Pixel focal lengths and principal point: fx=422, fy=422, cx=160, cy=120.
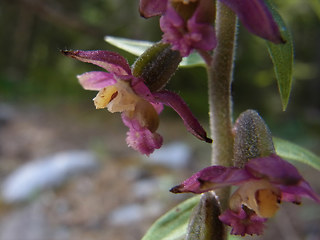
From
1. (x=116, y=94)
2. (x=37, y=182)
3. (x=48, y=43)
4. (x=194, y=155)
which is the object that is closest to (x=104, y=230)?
(x=37, y=182)

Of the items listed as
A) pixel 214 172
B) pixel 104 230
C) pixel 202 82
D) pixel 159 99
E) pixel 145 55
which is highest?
pixel 202 82

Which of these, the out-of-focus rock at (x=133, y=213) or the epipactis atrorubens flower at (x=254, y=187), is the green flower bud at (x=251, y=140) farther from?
→ the out-of-focus rock at (x=133, y=213)

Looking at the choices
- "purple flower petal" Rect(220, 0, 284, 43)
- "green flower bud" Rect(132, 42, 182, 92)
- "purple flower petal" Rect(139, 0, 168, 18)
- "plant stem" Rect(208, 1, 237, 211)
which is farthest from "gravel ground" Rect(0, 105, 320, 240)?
"purple flower petal" Rect(220, 0, 284, 43)

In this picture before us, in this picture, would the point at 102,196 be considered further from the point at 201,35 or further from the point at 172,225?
the point at 201,35

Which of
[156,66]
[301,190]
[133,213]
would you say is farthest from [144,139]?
[133,213]

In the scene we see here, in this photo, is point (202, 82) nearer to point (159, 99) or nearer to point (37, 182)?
point (37, 182)

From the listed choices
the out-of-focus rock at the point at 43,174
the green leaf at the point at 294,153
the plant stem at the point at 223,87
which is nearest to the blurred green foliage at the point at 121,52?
the out-of-focus rock at the point at 43,174

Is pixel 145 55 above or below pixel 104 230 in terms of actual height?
above
